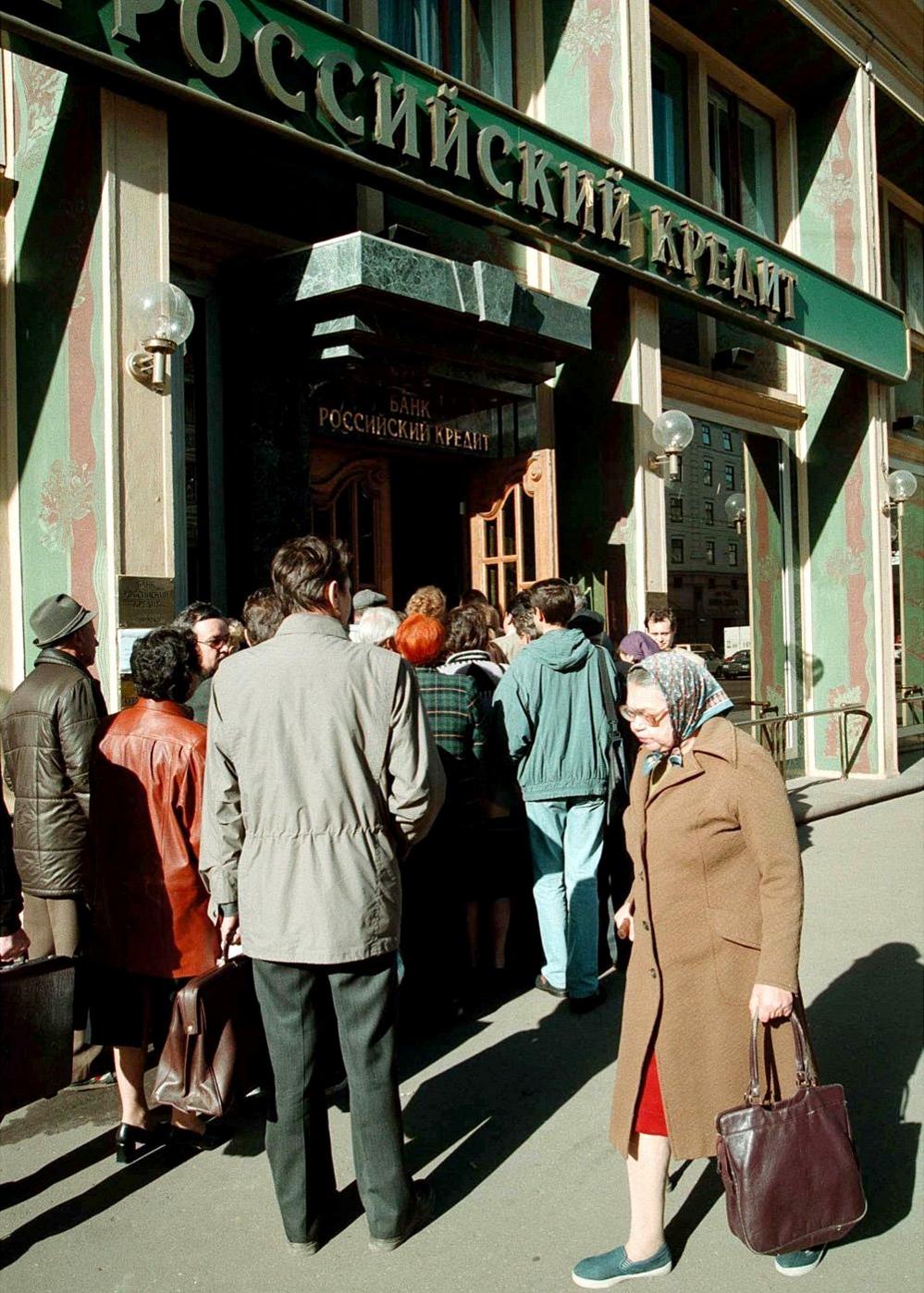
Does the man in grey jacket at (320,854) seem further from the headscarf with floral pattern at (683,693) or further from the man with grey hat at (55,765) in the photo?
the man with grey hat at (55,765)

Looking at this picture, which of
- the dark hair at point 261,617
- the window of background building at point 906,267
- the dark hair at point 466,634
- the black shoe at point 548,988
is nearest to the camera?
the dark hair at point 261,617

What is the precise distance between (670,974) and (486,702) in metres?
2.47

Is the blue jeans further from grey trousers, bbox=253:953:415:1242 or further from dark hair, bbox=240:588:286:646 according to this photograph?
grey trousers, bbox=253:953:415:1242

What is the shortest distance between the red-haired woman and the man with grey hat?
140cm

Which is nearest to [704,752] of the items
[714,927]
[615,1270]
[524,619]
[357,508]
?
[714,927]

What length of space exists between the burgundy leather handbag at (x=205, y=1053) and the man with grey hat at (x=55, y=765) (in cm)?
97

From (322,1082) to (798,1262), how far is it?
1.38m

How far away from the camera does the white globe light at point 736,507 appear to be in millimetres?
12453

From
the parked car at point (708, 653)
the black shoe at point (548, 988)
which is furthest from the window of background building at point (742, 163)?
the black shoe at point (548, 988)

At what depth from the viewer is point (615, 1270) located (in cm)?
299

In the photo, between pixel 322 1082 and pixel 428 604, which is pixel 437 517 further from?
pixel 322 1082

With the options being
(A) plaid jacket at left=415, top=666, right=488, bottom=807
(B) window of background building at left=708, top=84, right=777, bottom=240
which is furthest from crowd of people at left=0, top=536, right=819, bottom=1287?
(B) window of background building at left=708, top=84, right=777, bottom=240

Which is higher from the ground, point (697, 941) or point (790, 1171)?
point (697, 941)

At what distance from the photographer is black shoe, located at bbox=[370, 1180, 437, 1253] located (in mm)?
3143
